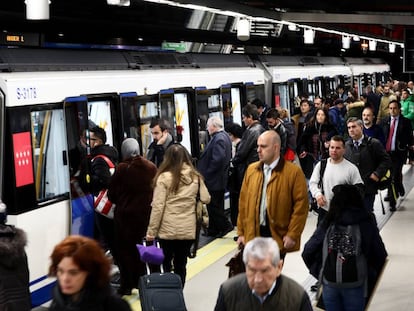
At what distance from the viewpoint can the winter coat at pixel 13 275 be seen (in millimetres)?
5293

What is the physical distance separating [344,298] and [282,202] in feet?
3.07

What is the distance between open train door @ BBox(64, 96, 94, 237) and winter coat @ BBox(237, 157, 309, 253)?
245 centimetres

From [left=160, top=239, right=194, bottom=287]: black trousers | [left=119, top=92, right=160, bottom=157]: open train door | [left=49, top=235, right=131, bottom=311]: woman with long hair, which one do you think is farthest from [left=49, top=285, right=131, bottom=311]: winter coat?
[left=119, top=92, right=160, bottom=157]: open train door

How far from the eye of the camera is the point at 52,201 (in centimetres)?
831

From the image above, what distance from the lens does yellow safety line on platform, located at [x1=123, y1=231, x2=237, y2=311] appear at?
9474mm

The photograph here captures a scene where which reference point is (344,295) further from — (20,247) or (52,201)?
(52,201)

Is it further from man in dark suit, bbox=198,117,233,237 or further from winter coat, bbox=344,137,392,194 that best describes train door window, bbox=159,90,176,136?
winter coat, bbox=344,137,392,194

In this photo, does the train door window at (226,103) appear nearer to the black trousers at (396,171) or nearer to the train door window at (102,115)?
the black trousers at (396,171)

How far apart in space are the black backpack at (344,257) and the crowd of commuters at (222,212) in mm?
54

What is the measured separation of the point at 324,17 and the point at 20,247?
1048 centimetres

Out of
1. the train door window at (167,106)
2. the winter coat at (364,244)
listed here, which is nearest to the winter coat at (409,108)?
the train door window at (167,106)

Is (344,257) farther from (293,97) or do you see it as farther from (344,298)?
(293,97)

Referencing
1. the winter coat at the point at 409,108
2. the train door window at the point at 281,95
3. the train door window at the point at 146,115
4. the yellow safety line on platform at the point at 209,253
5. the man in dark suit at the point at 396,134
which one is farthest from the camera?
the train door window at the point at 281,95

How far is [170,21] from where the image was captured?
48.3ft
